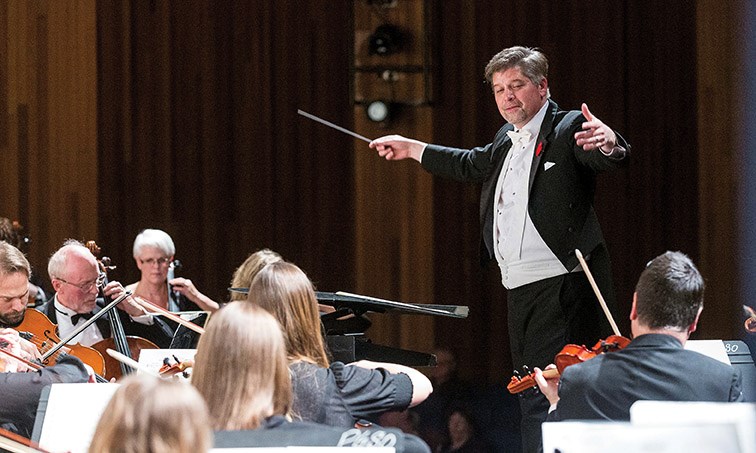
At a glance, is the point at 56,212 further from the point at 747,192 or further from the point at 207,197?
the point at 747,192

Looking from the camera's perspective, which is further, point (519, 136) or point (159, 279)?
point (159, 279)

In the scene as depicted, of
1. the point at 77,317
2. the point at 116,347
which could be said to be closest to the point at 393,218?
the point at 77,317

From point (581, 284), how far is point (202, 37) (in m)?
3.35

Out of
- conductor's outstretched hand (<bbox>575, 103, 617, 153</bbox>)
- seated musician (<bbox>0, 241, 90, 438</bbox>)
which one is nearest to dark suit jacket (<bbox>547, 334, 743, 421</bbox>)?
conductor's outstretched hand (<bbox>575, 103, 617, 153</bbox>)

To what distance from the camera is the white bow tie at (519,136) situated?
3.84m

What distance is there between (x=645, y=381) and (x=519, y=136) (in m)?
1.43

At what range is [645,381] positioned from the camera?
260 centimetres

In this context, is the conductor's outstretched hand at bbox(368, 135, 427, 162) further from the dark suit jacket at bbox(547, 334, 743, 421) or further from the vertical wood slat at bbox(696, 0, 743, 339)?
the vertical wood slat at bbox(696, 0, 743, 339)

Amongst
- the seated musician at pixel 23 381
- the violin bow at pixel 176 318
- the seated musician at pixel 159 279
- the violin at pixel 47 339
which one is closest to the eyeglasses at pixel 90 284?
the violin bow at pixel 176 318

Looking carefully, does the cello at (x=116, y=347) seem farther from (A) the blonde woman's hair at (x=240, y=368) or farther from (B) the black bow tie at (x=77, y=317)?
(A) the blonde woman's hair at (x=240, y=368)

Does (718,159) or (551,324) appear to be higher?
(718,159)

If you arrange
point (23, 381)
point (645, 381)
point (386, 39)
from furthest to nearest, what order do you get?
1. point (386, 39)
2. point (23, 381)
3. point (645, 381)

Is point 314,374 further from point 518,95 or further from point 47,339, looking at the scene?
point 47,339

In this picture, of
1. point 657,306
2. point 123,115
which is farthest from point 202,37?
point 657,306
